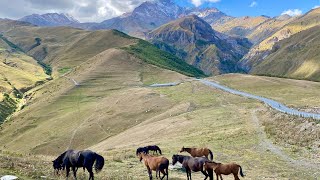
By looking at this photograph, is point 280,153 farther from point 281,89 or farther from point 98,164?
point 281,89

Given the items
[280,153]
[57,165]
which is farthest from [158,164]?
[280,153]

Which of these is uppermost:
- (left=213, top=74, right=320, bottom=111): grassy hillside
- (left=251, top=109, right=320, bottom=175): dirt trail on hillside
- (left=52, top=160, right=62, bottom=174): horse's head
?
(left=213, top=74, right=320, bottom=111): grassy hillside

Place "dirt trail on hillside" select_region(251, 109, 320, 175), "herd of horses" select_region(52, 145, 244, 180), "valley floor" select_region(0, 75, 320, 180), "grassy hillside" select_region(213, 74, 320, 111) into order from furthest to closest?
"grassy hillside" select_region(213, 74, 320, 111), "dirt trail on hillside" select_region(251, 109, 320, 175), "valley floor" select_region(0, 75, 320, 180), "herd of horses" select_region(52, 145, 244, 180)

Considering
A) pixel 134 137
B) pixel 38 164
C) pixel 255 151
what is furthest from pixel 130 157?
pixel 134 137

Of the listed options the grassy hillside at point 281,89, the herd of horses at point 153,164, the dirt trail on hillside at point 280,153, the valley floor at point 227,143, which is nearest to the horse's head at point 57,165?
the herd of horses at point 153,164

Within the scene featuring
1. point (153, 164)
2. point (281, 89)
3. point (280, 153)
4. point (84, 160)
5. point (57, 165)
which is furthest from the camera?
point (281, 89)

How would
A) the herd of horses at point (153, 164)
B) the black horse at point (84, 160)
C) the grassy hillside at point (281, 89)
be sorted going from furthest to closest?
1. the grassy hillside at point (281, 89)
2. the herd of horses at point (153, 164)
3. the black horse at point (84, 160)

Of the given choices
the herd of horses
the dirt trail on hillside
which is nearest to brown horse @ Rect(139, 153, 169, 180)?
the herd of horses

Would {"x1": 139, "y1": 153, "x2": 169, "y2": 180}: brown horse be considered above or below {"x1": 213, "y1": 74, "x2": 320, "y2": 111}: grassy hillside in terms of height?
below

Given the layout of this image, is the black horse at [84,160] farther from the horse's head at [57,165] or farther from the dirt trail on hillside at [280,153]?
the dirt trail on hillside at [280,153]

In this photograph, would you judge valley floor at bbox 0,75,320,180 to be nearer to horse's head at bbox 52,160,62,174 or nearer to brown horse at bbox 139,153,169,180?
horse's head at bbox 52,160,62,174

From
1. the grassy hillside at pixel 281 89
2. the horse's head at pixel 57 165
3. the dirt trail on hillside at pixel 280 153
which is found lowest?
the dirt trail on hillside at pixel 280 153

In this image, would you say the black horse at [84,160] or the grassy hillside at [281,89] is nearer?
the black horse at [84,160]

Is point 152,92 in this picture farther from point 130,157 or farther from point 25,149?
point 130,157
